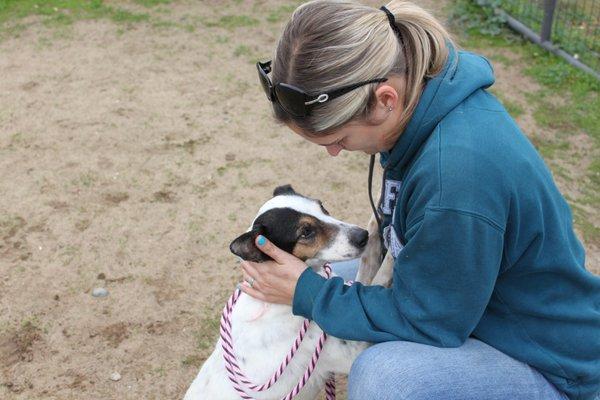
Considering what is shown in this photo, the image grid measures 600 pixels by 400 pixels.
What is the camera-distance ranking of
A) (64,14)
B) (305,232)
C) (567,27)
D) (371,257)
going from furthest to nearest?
(64,14) < (567,27) < (371,257) < (305,232)

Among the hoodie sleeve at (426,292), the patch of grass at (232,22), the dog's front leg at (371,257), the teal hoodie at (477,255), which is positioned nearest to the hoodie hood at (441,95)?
the teal hoodie at (477,255)

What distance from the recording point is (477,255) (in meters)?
2.11

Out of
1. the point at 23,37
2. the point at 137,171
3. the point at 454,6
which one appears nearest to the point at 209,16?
the point at 23,37

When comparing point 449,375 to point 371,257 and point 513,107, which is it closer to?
point 371,257

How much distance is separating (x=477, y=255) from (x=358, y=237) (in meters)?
0.99

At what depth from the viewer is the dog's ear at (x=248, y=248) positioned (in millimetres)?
2793

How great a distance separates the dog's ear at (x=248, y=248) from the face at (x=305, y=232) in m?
0.06

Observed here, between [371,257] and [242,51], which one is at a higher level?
[371,257]

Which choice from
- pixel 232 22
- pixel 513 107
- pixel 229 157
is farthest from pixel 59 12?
pixel 513 107

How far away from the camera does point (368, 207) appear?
4.78 metres

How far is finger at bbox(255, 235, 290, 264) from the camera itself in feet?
9.01

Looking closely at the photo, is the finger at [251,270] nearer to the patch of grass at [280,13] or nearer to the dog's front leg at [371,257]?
the dog's front leg at [371,257]

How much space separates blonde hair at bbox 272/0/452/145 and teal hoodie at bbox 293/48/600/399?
92 millimetres

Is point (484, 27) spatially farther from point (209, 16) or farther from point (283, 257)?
point (283, 257)
